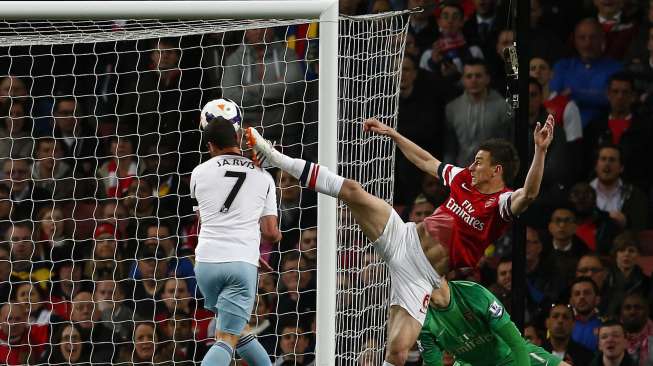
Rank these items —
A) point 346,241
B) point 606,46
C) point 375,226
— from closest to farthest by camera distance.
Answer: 1. point 375,226
2. point 346,241
3. point 606,46

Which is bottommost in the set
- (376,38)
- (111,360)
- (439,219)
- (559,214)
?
(111,360)

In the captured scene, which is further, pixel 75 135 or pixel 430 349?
pixel 75 135

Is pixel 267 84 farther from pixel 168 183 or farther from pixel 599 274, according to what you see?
pixel 599 274

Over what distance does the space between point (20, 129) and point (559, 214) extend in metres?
4.35

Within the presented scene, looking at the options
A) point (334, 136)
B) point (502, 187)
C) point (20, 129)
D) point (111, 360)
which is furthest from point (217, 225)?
point (20, 129)

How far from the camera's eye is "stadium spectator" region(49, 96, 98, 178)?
12.3 m

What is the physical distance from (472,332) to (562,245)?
2126 millimetres

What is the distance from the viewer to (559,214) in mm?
12203

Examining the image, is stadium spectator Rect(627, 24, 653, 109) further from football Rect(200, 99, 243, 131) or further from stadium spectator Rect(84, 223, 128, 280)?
stadium spectator Rect(84, 223, 128, 280)

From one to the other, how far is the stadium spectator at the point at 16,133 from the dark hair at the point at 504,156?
4087 millimetres

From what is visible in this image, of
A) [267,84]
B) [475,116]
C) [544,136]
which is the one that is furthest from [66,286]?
[544,136]

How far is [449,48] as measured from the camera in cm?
1269

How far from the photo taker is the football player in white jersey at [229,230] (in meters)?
9.54

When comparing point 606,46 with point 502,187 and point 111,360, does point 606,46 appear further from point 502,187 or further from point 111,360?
point 111,360
